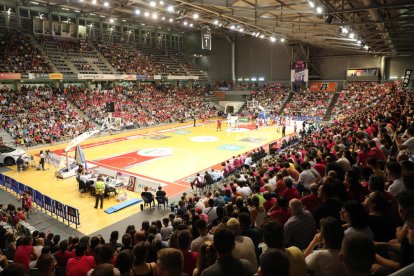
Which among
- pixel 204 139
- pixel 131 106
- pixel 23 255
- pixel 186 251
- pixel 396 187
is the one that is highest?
pixel 131 106

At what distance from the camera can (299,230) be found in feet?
15.6

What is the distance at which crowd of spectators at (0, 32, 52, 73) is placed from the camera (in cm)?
3537

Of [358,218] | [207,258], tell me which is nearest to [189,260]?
[207,258]

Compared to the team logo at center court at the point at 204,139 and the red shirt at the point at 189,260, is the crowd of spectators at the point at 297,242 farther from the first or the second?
the team logo at center court at the point at 204,139

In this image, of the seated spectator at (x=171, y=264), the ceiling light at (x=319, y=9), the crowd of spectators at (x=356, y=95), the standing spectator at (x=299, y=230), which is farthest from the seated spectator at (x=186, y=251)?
the crowd of spectators at (x=356, y=95)

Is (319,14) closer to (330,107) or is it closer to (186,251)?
(186,251)

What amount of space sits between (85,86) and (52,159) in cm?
2473

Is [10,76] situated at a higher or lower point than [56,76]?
lower

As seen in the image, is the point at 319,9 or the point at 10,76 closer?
the point at 319,9

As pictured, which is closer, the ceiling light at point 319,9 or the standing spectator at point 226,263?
A: the standing spectator at point 226,263

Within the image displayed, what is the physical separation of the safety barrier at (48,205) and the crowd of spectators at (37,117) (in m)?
13.8

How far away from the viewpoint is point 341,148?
33.7ft

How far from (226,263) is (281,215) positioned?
2.66 metres

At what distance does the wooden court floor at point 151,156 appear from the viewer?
15.9m
